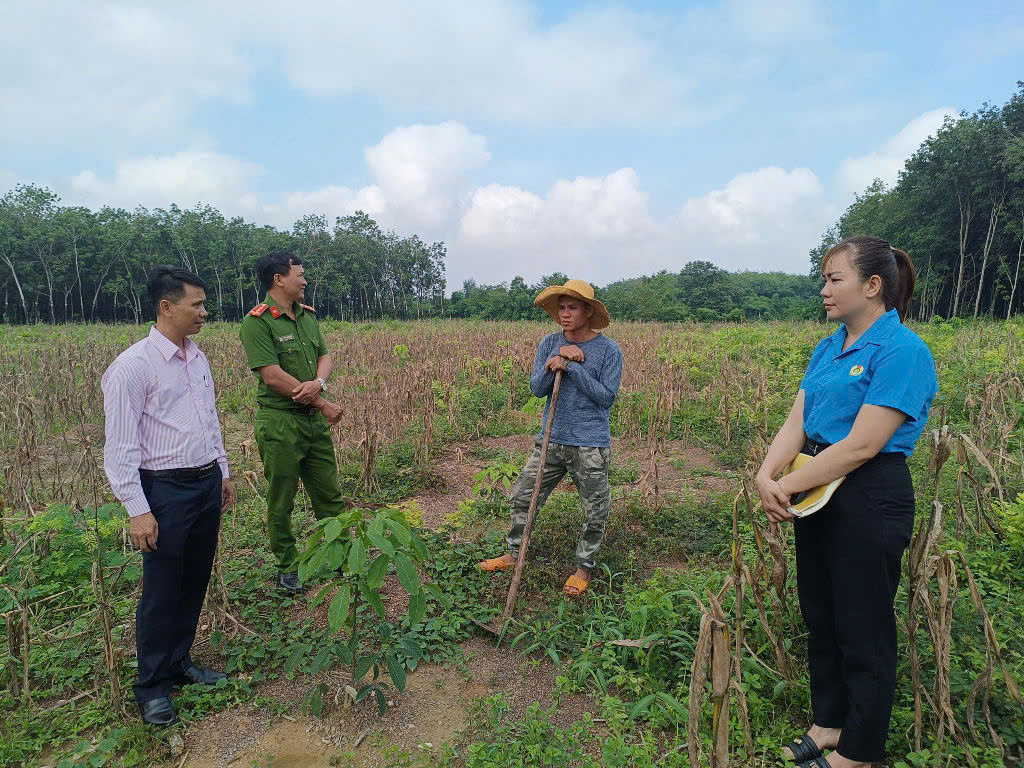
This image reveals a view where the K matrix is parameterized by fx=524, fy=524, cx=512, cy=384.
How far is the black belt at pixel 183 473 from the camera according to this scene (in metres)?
2.10

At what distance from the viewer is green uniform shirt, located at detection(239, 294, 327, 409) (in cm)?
295

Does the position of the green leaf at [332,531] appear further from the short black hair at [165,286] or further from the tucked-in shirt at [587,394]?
the tucked-in shirt at [587,394]

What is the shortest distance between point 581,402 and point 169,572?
2102mm

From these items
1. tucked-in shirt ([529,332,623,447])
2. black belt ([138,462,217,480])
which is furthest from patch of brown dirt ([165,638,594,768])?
tucked-in shirt ([529,332,623,447])

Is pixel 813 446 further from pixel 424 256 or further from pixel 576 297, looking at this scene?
pixel 424 256

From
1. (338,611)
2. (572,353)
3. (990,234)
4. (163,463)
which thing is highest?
(990,234)

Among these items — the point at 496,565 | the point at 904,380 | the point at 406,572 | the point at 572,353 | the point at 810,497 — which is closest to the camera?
the point at 904,380

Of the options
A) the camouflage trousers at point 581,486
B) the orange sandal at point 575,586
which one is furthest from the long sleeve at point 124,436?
the orange sandal at point 575,586

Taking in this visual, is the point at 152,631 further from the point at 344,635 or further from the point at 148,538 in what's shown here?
the point at 344,635

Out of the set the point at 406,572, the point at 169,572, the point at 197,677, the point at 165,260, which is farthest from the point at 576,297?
the point at 165,260

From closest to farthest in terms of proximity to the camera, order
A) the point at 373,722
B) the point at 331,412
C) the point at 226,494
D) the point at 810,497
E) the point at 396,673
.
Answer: the point at 810,497
the point at 396,673
the point at 373,722
the point at 226,494
the point at 331,412

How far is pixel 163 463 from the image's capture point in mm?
2117

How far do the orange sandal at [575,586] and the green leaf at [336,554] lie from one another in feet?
5.03

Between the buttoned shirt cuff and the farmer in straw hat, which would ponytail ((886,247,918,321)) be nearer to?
the farmer in straw hat
